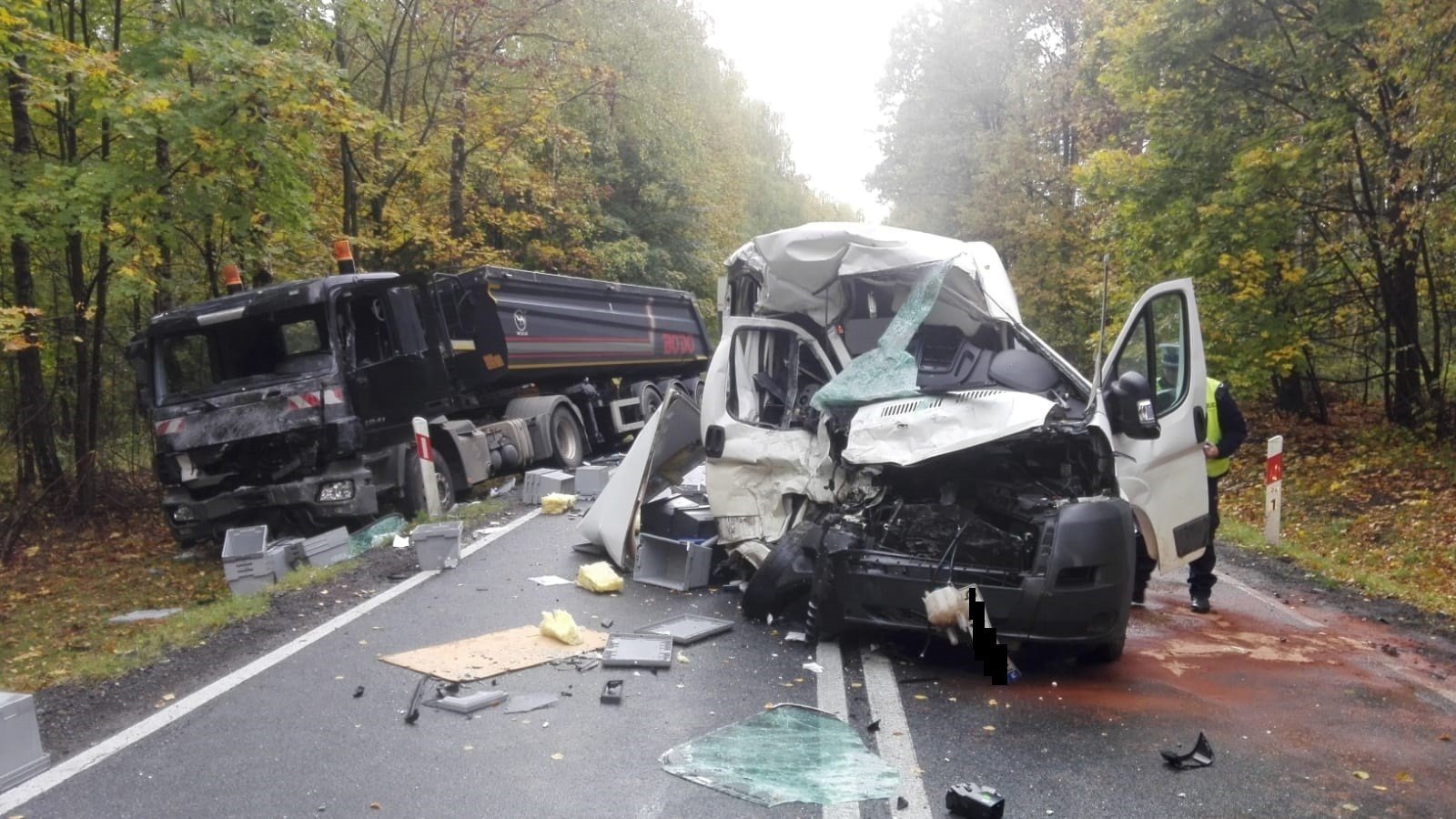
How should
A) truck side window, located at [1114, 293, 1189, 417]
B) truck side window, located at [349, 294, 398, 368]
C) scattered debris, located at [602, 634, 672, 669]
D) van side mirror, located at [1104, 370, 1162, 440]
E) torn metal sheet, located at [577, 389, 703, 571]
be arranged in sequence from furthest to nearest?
truck side window, located at [349, 294, 398, 368], torn metal sheet, located at [577, 389, 703, 571], truck side window, located at [1114, 293, 1189, 417], van side mirror, located at [1104, 370, 1162, 440], scattered debris, located at [602, 634, 672, 669]

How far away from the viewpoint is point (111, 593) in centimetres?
1084

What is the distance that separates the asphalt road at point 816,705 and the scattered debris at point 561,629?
450 mm

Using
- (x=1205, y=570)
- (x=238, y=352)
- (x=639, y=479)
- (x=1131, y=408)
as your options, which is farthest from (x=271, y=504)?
(x=1205, y=570)

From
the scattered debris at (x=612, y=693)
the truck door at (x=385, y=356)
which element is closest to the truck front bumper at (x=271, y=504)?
the truck door at (x=385, y=356)

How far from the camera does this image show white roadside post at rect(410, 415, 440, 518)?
11.7 meters

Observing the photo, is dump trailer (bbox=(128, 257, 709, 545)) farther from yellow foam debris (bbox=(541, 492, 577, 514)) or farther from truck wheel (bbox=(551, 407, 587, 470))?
yellow foam debris (bbox=(541, 492, 577, 514))

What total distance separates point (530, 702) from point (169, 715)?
168 cm

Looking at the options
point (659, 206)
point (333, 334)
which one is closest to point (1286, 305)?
point (333, 334)

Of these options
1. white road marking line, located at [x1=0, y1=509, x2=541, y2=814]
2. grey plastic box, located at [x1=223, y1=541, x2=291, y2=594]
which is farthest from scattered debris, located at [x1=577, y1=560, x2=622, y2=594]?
grey plastic box, located at [x1=223, y1=541, x2=291, y2=594]

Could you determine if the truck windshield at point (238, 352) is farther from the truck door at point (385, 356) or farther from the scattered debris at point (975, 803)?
the scattered debris at point (975, 803)

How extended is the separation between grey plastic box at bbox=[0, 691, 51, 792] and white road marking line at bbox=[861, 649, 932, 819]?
3.43 m

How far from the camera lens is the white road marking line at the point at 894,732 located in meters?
4.19

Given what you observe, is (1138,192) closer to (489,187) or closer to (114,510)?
(489,187)

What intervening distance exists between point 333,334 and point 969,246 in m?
6.46
